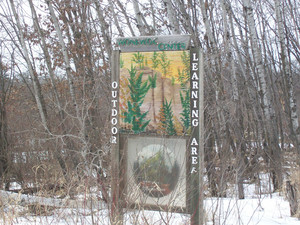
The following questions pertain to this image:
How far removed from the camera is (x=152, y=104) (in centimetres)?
446

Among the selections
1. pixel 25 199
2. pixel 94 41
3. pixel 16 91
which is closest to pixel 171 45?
pixel 25 199

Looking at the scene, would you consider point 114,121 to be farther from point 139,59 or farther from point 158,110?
point 139,59

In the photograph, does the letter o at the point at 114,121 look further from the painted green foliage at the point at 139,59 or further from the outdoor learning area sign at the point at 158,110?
the painted green foliage at the point at 139,59

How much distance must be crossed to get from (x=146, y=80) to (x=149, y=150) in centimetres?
85

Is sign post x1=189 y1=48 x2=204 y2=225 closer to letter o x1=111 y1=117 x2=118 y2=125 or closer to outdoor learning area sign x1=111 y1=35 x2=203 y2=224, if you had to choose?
outdoor learning area sign x1=111 y1=35 x2=203 y2=224

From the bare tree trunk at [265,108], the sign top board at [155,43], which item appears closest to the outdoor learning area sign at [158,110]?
the sign top board at [155,43]

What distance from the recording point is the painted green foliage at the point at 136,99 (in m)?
4.48

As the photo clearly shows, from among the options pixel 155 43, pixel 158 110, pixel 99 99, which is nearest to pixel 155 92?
pixel 158 110

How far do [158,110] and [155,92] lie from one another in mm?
221

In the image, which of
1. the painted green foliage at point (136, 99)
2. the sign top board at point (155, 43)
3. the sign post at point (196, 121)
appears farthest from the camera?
the painted green foliage at point (136, 99)

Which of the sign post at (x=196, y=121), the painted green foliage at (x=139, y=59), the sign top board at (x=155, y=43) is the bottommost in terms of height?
the sign post at (x=196, y=121)

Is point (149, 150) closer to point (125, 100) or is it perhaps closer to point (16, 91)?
point (125, 100)

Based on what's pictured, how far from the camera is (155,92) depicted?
445cm

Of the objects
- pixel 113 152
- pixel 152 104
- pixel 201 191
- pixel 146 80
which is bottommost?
pixel 201 191
